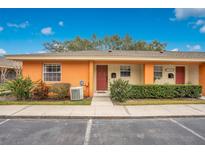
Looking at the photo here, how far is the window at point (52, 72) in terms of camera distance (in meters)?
10.8

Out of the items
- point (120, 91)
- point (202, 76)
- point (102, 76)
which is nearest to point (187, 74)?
point (202, 76)

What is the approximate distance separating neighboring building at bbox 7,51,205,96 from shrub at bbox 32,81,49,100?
0.90 metres

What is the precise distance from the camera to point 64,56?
9906 millimetres

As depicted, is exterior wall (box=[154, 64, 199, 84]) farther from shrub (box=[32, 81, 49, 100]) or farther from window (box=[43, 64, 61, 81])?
shrub (box=[32, 81, 49, 100])

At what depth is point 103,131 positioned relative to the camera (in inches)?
174

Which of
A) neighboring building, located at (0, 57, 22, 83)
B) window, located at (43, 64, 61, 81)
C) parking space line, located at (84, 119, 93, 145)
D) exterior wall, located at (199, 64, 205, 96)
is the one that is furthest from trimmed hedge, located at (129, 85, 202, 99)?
neighboring building, located at (0, 57, 22, 83)

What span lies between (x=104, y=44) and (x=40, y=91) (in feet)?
88.5

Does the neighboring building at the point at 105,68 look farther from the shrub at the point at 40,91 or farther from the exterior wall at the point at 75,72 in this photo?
the shrub at the point at 40,91

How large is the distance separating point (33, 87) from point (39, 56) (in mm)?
2102

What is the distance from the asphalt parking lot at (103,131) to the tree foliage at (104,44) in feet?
91.1

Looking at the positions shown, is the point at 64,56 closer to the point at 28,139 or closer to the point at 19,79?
the point at 19,79

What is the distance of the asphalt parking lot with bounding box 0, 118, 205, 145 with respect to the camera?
12.4ft

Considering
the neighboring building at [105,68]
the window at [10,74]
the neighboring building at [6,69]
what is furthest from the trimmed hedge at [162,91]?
the window at [10,74]
